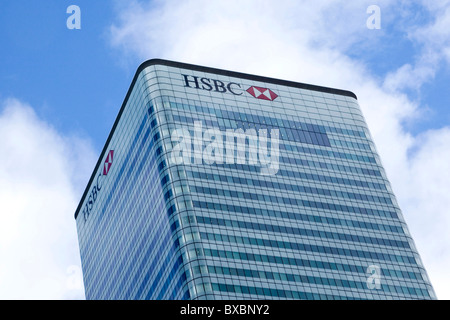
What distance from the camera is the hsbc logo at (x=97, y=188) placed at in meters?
173

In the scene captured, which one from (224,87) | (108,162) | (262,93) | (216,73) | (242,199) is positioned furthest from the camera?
(108,162)

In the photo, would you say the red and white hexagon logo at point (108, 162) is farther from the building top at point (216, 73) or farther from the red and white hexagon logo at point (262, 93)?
the red and white hexagon logo at point (262, 93)

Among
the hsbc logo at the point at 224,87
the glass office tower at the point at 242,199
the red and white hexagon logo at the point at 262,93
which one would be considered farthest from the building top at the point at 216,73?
the red and white hexagon logo at the point at 262,93

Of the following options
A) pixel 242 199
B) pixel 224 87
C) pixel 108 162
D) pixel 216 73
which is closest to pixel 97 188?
pixel 108 162

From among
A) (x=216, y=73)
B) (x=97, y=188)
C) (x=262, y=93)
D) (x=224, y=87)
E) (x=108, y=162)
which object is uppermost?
(x=216, y=73)

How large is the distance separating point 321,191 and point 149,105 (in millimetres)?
33979

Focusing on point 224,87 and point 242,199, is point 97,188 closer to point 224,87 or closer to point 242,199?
point 224,87

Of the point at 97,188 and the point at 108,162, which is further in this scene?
the point at 97,188

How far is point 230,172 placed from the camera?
5812 inches

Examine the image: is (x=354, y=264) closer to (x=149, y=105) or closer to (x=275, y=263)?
(x=275, y=263)

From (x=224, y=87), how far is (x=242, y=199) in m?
29.2

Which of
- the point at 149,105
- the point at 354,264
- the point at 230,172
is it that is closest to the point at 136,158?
the point at 149,105

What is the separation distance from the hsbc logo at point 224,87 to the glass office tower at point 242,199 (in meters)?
0.27

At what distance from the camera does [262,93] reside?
554ft
